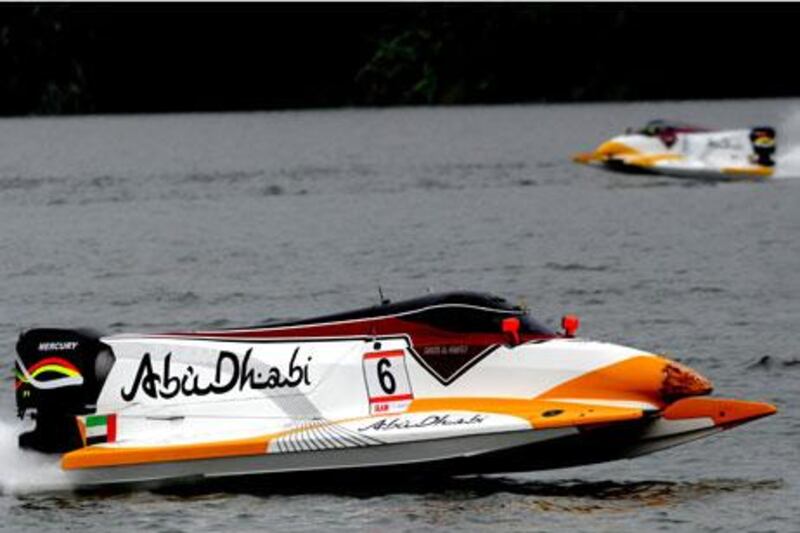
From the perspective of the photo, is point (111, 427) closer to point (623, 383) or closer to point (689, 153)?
point (623, 383)

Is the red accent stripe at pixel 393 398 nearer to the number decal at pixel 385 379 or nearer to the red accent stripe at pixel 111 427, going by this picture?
the number decal at pixel 385 379

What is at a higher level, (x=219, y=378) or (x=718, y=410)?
(x=219, y=378)

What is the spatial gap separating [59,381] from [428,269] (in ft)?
87.1

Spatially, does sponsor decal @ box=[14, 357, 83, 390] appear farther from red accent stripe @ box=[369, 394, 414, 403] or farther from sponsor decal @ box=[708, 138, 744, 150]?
sponsor decal @ box=[708, 138, 744, 150]

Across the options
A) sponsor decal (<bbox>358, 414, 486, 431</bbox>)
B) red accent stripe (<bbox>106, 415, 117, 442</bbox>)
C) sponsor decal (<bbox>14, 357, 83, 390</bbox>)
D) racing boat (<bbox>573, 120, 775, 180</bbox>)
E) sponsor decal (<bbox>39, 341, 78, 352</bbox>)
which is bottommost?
sponsor decal (<bbox>358, 414, 486, 431</bbox>)

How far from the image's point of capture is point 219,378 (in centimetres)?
2252

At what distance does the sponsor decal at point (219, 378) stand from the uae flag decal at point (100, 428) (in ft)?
1.07

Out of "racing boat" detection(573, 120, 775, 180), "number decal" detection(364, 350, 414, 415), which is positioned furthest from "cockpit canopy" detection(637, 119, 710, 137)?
"number decal" detection(364, 350, 414, 415)

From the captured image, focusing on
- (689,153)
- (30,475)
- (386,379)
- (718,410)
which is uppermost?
(689,153)

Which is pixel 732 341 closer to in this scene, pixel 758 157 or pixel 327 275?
pixel 327 275

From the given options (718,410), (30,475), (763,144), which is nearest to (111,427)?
(30,475)

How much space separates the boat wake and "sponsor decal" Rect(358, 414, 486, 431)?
387 centimetres

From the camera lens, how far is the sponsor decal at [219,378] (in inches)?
878

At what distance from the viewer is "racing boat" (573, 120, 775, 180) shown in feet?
228
